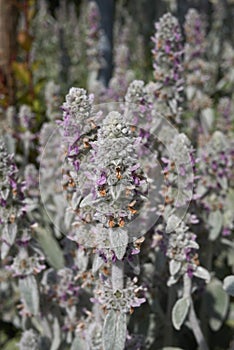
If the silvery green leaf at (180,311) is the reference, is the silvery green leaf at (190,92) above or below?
above

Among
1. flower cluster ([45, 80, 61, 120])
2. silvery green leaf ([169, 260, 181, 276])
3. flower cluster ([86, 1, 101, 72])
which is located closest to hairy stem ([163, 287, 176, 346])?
silvery green leaf ([169, 260, 181, 276])

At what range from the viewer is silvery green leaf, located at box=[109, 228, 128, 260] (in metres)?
1.22

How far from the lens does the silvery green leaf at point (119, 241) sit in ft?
3.99

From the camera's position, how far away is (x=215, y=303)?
1.83 meters

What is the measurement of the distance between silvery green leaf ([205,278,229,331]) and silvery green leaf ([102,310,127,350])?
1.86 ft

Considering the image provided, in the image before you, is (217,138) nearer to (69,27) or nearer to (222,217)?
(222,217)

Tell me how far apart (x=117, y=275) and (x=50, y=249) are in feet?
2.26

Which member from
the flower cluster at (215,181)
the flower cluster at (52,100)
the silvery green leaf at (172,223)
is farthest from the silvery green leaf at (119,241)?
the flower cluster at (52,100)

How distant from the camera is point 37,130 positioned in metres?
2.74

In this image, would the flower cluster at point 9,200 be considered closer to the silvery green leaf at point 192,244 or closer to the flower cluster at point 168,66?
the silvery green leaf at point 192,244

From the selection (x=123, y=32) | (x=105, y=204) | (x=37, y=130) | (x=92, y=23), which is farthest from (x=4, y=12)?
(x=105, y=204)

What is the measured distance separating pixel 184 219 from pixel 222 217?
394mm

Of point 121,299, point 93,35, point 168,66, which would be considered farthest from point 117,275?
point 93,35

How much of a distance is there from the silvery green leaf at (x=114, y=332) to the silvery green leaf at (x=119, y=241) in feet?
0.61
